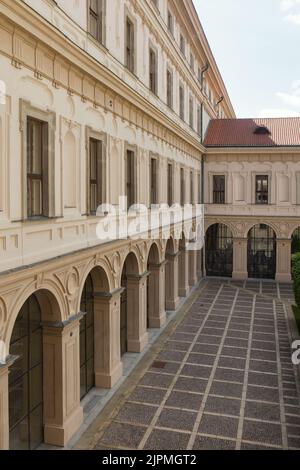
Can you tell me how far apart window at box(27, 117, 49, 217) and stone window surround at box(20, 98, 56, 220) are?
0.30 ft

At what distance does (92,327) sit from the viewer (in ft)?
48.9

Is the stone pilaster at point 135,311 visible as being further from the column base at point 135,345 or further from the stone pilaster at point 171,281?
the stone pilaster at point 171,281

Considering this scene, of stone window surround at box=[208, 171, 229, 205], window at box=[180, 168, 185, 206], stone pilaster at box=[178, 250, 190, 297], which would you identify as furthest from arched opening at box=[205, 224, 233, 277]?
window at box=[180, 168, 185, 206]

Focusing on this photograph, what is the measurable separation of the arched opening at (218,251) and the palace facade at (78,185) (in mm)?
10257

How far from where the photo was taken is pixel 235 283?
110 ft

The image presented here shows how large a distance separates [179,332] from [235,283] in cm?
1305

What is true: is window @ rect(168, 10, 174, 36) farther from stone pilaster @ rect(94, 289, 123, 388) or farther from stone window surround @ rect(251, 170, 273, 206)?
stone window surround @ rect(251, 170, 273, 206)

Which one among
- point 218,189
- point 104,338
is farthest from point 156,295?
point 218,189

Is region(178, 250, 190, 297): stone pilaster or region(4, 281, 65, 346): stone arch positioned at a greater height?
region(4, 281, 65, 346): stone arch

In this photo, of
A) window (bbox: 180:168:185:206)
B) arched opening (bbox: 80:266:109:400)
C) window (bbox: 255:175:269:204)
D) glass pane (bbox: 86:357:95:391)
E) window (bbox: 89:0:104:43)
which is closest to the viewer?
window (bbox: 89:0:104:43)

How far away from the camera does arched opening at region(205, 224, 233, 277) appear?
36.1 metres

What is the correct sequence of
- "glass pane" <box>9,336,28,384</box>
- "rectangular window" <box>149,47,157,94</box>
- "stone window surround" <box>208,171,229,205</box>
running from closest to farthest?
1. "glass pane" <box>9,336,28,384</box>
2. "rectangular window" <box>149,47,157,94</box>
3. "stone window surround" <box>208,171,229,205</box>

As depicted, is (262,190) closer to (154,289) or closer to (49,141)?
(154,289)

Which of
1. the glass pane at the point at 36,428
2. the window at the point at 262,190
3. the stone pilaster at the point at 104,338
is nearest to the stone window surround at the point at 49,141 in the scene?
the stone pilaster at the point at 104,338
